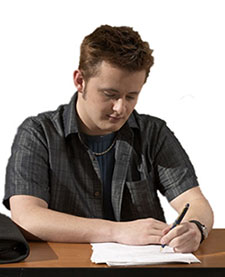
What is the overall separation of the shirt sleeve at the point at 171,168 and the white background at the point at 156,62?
123cm

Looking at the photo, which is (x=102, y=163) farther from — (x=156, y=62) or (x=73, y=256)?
(x=156, y=62)

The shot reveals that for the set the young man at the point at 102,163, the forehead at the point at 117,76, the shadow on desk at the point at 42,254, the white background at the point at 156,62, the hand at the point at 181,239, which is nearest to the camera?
the shadow on desk at the point at 42,254

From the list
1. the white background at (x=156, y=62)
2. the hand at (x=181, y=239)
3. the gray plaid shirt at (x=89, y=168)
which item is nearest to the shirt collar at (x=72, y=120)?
the gray plaid shirt at (x=89, y=168)

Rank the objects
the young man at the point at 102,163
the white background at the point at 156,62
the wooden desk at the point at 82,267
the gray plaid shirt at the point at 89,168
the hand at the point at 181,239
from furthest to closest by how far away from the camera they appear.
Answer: the white background at the point at 156,62 < the gray plaid shirt at the point at 89,168 < the young man at the point at 102,163 < the hand at the point at 181,239 < the wooden desk at the point at 82,267

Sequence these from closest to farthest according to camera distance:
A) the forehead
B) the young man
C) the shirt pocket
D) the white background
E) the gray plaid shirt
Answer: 1. the young man
2. the forehead
3. the gray plaid shirt
4. the shirt pocket
5. the white background

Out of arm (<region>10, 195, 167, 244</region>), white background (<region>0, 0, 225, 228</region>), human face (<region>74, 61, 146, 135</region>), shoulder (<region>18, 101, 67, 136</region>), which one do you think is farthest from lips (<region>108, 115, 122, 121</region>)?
white background (<region>0, 0, 225, 228</region>)

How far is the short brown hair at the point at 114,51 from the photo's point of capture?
7.63ft

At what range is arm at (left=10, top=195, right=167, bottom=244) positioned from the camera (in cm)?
208

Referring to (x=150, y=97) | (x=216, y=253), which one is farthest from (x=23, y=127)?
(x=150, y=97)

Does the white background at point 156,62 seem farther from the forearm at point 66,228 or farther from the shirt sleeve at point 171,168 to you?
the forearm at point 66,228

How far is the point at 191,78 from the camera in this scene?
3.91 meters

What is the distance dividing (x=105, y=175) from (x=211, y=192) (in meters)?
1.57

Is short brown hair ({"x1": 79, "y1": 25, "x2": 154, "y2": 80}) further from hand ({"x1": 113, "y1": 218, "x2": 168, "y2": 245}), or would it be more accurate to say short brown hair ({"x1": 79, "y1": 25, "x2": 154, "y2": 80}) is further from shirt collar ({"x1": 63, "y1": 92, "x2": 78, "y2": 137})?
hand ({"x1": 113, "y1": 218, "x2": 168, "y2": 245})

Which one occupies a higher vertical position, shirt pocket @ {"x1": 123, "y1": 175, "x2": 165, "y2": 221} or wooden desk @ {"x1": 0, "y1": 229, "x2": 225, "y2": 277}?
wooden desk @ {"x1": 0, "y1": 229, "x2": 225, "y2": 277}
